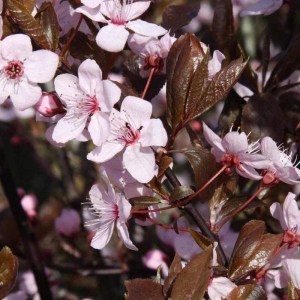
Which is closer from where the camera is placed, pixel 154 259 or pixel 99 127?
pixel 99 127

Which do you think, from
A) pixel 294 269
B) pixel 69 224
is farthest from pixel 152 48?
pixel 69 224

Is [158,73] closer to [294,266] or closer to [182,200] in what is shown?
[182,200]

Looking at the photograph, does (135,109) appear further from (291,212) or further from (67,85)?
(291,212)

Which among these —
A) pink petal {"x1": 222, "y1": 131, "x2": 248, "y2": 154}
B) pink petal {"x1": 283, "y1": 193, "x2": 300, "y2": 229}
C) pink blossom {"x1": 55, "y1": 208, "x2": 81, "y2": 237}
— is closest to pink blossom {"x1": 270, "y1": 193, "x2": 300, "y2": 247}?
pink petal {"x1": 283, "y1": 193, "x2": 300, "y2": 229}

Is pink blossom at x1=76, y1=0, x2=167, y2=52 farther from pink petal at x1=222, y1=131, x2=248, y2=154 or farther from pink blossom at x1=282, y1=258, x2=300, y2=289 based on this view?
pink blossom at x1=282, y1=258, x2=300, y2=289

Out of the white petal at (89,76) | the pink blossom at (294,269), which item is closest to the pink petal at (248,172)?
the pink blossom at (294,269)

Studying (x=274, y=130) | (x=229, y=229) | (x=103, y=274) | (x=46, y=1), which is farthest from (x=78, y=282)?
(x=46, y=1)

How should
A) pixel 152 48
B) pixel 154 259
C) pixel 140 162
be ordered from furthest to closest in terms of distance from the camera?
pixel 154 259, pixel 152 48, pixel 140 162
